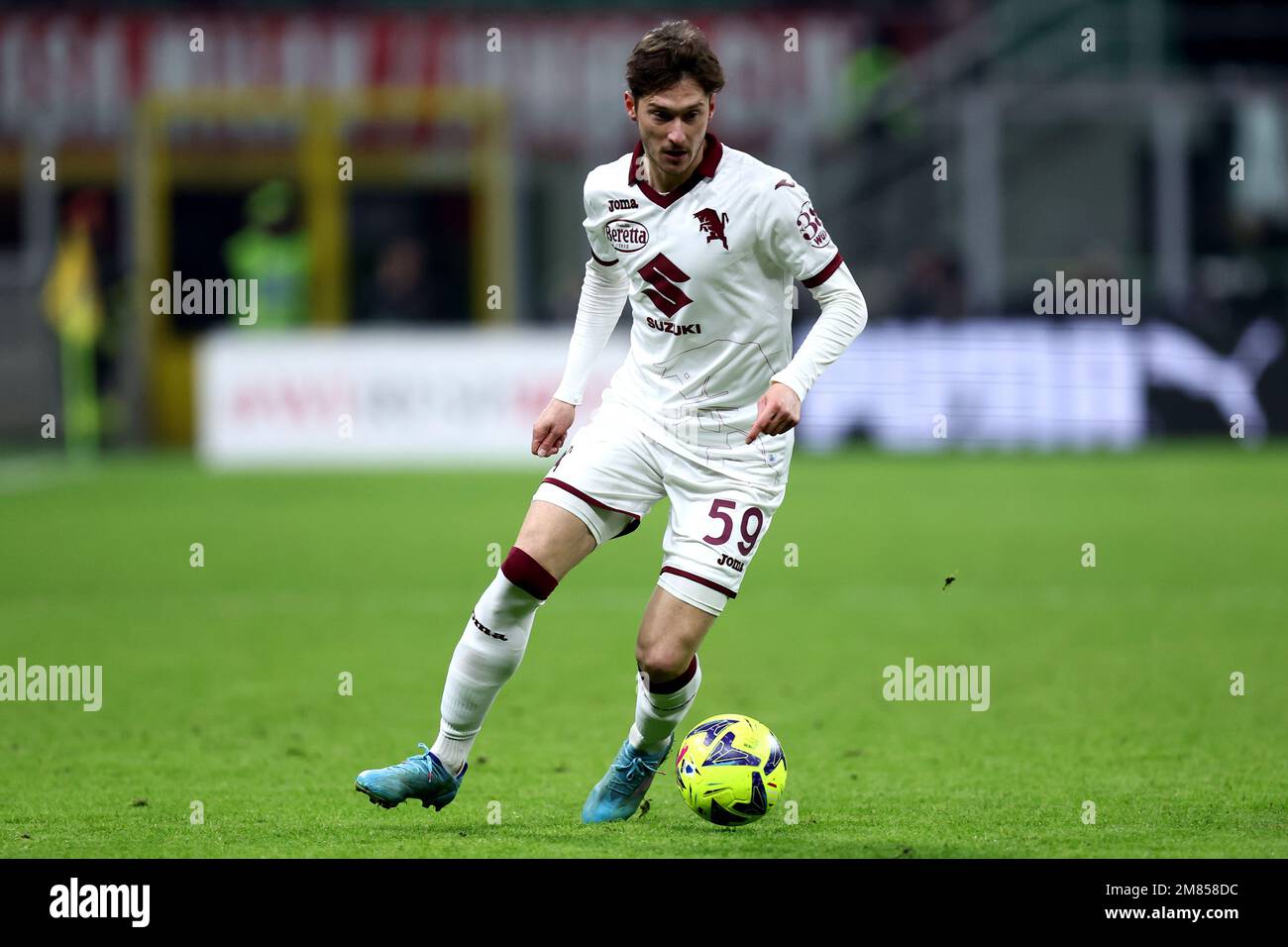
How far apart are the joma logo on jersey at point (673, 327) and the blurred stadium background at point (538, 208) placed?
1047cm

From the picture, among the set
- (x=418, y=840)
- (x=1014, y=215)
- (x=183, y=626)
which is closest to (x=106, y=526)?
(x=183, y=626)

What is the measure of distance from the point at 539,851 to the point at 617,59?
20.8 metres

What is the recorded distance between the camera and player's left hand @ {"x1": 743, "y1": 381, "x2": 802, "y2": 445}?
5.18 meters

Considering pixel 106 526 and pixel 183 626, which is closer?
pixel 183 626

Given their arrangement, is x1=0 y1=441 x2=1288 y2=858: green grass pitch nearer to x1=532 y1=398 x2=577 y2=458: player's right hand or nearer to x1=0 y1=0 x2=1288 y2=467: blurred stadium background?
x1=532 y1=398 x2=577 y2=458: player's right hand

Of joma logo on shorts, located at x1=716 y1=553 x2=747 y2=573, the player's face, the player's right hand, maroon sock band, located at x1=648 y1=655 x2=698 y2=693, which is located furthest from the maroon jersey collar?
maroon sock band, located at x1=648 y1=655 x2=698 y2=693

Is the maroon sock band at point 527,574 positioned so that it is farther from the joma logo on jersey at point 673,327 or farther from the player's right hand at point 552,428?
the joma logo on jersey at point 673,327

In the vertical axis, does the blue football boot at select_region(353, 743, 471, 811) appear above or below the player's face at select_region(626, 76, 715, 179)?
below

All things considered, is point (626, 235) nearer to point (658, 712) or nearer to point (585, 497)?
point (585, 497)

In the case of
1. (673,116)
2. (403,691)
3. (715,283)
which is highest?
(673,116)

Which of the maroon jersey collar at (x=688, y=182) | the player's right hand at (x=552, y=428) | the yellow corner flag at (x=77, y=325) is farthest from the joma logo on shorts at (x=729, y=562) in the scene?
the yellow corner flag at (x=77, y=325)

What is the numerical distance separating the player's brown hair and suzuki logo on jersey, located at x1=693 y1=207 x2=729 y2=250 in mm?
342

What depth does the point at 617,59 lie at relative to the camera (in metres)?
25.0
